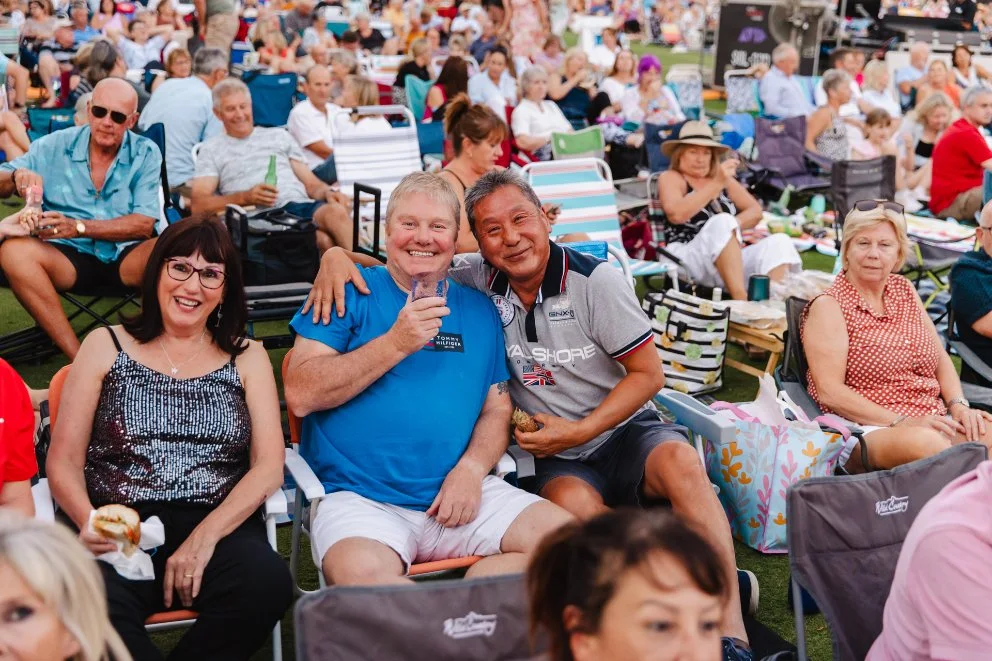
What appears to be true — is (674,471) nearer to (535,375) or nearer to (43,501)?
(535,375)

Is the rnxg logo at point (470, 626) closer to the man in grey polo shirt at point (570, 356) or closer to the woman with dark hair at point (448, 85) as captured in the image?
the man in grey polo shirt at point (570, 356)

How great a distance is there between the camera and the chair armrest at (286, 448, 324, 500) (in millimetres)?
2899

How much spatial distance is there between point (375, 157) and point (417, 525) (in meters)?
4.58

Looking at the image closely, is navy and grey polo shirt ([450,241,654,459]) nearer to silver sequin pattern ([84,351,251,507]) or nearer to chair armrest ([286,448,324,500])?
chair armrest ([286,448,324,500])

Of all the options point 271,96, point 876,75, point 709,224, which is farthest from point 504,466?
point 876,75

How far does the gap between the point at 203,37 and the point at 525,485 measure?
9.30 metres

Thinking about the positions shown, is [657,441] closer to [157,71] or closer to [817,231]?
[817,231]

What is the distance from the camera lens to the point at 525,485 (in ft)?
11.4

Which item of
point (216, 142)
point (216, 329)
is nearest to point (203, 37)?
point (216, 142)

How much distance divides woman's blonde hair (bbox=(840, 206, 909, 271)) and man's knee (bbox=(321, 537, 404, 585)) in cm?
217

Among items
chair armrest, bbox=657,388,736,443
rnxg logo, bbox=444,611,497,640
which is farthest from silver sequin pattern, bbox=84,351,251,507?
chair armrest, bbox=657,388,736,443

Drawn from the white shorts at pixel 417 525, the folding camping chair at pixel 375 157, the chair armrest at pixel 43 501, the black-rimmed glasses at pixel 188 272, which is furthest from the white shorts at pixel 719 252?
the chair armrest at pixel 43 501

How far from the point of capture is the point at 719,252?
6.19 m

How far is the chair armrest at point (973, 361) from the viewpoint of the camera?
4.40 metres
